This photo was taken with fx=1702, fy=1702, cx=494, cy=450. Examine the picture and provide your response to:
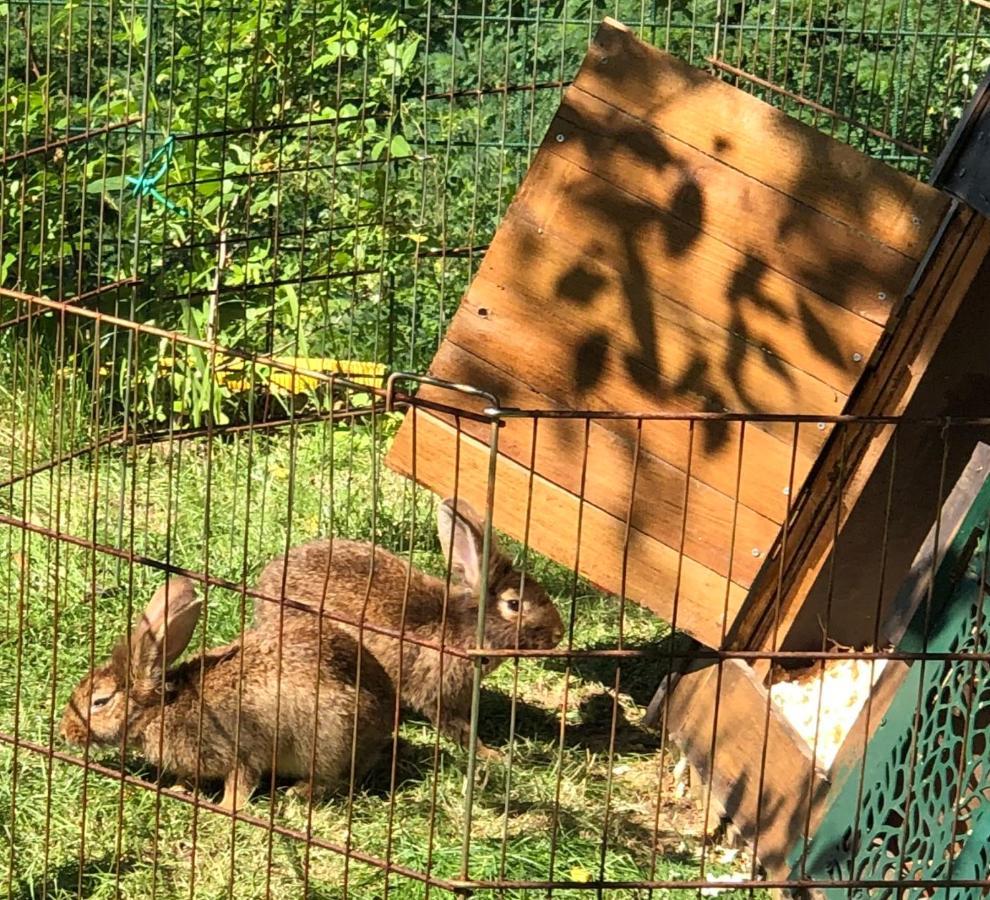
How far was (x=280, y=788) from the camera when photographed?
17.6 ft

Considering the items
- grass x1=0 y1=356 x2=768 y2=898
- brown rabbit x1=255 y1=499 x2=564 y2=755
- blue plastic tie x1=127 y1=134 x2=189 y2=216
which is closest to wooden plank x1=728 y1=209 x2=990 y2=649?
grass x1=0 y1=356 x2=768 y2=898

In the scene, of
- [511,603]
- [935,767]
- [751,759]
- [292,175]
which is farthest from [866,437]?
[292,175]

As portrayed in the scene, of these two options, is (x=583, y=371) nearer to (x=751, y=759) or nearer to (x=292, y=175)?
(x=751, y=759)

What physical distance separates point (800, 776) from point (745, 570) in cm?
65

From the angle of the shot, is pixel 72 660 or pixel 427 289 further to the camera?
pixel 427 289

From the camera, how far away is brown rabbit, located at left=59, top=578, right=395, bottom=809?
5.07 m

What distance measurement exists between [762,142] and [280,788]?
2.47 m

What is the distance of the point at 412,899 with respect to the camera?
14.3ft

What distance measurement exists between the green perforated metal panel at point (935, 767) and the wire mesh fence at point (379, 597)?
0.01 meters

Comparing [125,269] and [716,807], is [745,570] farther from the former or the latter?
[125,269]

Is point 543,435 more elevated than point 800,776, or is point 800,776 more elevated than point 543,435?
point 543,435

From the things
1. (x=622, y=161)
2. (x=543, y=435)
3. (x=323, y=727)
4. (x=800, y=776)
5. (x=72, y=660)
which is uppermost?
(x=622, y=161)

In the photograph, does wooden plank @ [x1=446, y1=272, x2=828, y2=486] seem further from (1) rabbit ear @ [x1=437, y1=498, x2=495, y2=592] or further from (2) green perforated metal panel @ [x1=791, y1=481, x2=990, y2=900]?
(2) green perforated metal panel @ [x1=791, y1=481, x2=990, y2=900]

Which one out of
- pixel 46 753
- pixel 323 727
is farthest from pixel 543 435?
pixel 46 753
